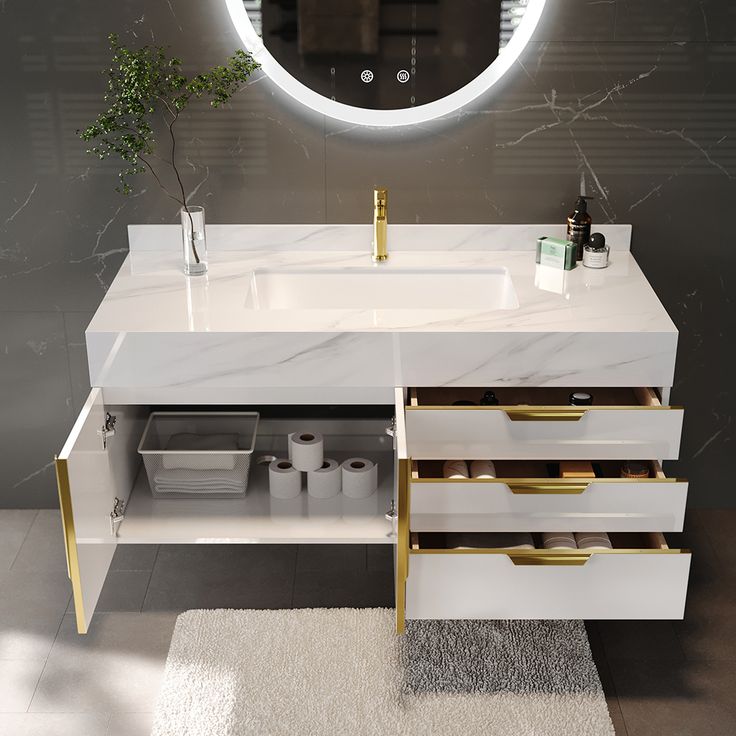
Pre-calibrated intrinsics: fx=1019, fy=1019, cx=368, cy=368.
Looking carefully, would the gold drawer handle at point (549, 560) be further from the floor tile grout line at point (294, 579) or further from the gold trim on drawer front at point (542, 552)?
the floor tile grout line at point (294, 579)

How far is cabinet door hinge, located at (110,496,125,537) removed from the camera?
2.36m

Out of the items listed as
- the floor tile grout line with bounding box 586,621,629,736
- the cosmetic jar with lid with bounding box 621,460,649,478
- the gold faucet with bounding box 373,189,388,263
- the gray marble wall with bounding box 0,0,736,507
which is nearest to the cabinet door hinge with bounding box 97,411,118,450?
the gray marble wall with bounding box 0,0,736,507

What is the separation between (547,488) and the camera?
2184 millimetres

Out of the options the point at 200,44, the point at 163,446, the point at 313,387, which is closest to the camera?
the point at 313,387

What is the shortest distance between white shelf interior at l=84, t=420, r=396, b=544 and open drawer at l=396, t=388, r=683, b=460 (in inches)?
12.5

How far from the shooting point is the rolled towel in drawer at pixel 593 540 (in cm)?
230

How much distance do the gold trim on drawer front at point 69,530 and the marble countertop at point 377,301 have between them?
0.36 m

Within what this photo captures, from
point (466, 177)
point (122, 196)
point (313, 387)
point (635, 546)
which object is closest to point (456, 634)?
point (635, 546)

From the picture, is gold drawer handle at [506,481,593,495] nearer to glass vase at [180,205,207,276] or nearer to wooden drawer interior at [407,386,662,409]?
wooden drawer interior at [407,386,662,409]

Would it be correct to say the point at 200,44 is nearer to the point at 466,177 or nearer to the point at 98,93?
the point at 98,93

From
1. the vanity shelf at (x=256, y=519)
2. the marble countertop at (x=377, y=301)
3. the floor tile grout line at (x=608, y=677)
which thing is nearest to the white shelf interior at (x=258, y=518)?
the vanity shelf at (x=256, y=519)

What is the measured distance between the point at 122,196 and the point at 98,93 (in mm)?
264

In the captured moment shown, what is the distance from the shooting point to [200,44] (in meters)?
2.49

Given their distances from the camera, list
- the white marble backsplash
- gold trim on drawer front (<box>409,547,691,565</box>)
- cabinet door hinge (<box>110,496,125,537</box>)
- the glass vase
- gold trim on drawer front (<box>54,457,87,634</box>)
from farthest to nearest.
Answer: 1. the white marble backsplash
2. the glass vase
3. cabinet door hinge (<box>110,496,125,537</box>)
4. gold trim on drawer front (<box>409,547,691,565</box>)
5. gold trim on drawer front (<box>54,457,87,634</box>)
